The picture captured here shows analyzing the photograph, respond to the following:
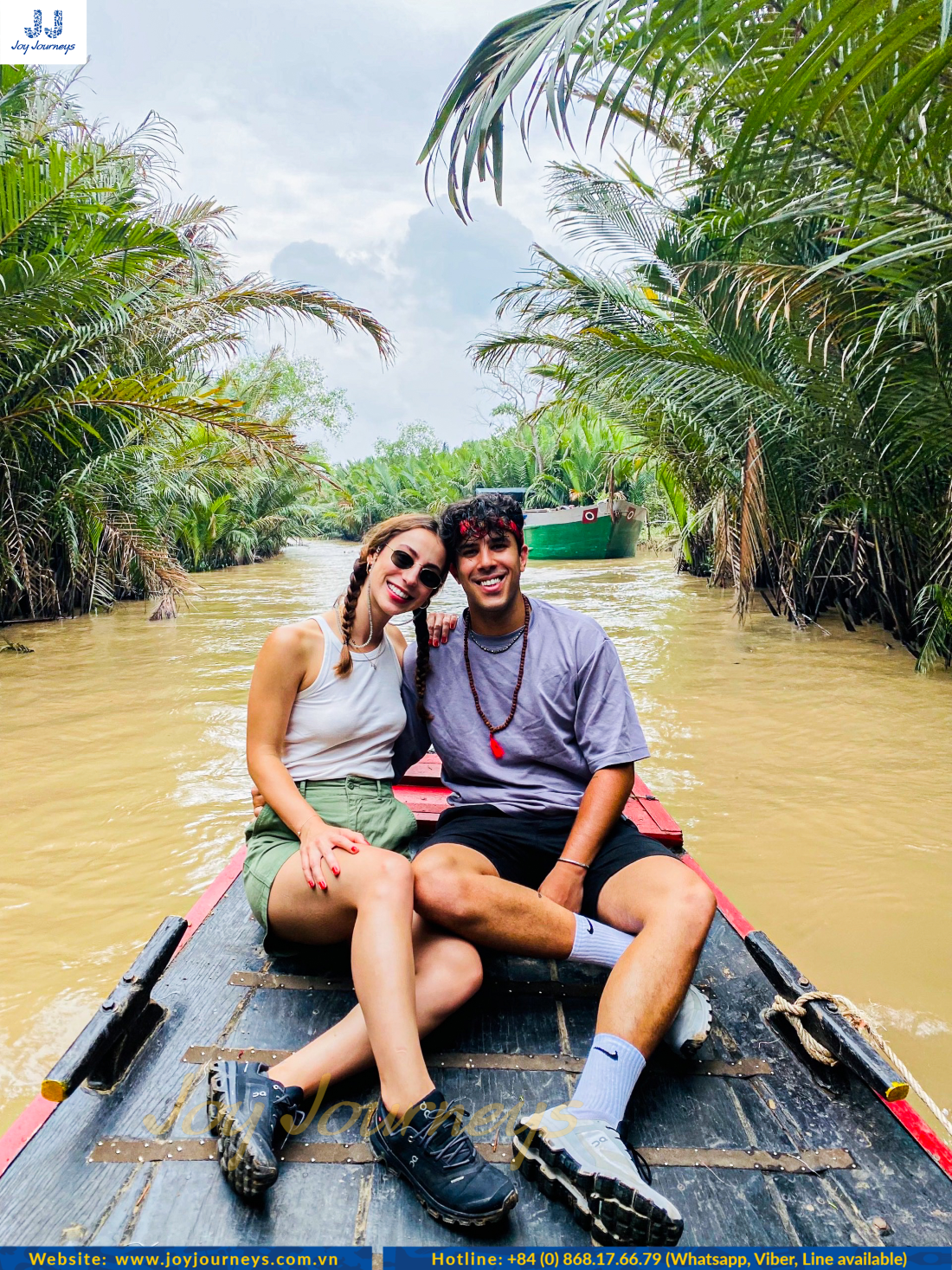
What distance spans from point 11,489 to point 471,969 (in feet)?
27.8

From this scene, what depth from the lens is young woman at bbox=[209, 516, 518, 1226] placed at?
4.71ft

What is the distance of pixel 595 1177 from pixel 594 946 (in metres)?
0.61

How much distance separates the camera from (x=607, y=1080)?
5.16 feet

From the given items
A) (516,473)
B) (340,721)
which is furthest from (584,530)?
(340,721)

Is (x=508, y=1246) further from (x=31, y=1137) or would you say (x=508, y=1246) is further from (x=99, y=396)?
(x=99, y=396)

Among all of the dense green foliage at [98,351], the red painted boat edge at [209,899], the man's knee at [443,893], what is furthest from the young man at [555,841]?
the dense green foliage at [98,351]

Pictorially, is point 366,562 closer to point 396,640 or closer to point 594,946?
point 396,640

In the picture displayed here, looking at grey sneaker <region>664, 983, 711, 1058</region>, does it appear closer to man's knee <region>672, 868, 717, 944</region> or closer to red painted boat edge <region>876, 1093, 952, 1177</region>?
man's knee <region>672, 868, 717, 944</region>

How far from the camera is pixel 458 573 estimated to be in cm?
232

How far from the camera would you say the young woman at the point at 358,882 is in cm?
143

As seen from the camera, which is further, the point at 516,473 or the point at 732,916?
the point at 516,473

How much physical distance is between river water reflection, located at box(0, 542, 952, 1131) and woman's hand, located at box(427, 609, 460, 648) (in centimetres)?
155

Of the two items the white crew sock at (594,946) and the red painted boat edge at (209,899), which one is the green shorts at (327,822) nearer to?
the red painted boat edge at (209,899)

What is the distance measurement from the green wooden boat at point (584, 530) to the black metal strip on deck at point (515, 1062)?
1852 cm
